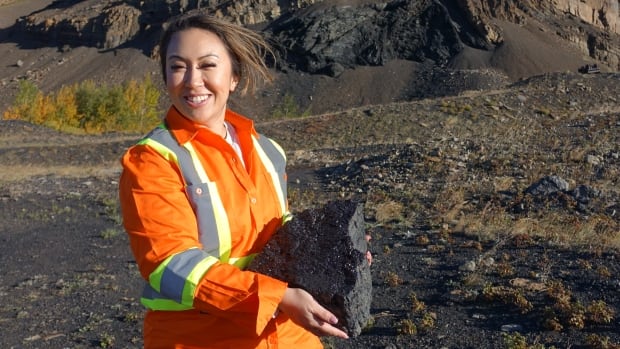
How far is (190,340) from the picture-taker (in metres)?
2.16

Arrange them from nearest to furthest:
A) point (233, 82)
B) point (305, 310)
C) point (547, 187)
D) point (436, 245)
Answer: point (305, 310), point (233, 82), point (436, 245), point (547, 187)

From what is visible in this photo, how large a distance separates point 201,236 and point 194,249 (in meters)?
0.10

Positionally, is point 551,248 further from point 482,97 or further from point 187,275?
point 482,97

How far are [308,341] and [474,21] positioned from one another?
51.0 meters

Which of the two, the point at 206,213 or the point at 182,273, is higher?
the point at 206,213

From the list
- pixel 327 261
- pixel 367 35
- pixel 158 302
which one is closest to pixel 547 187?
pixel 327 261

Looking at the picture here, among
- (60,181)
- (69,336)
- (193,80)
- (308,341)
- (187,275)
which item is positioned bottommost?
(60,181)

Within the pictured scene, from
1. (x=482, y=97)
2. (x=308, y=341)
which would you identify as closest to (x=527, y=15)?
(x=482, y=97)

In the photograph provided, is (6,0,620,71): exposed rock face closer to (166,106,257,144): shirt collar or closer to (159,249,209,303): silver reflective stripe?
(166,106,257,144): shirt collar

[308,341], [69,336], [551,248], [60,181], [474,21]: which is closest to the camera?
[308,341]

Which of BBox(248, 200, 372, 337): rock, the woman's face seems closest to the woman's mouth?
the woman's face

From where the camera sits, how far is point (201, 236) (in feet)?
6.92

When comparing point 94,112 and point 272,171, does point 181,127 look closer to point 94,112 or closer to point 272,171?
point 272,171

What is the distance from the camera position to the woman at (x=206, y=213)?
199 centimetres
